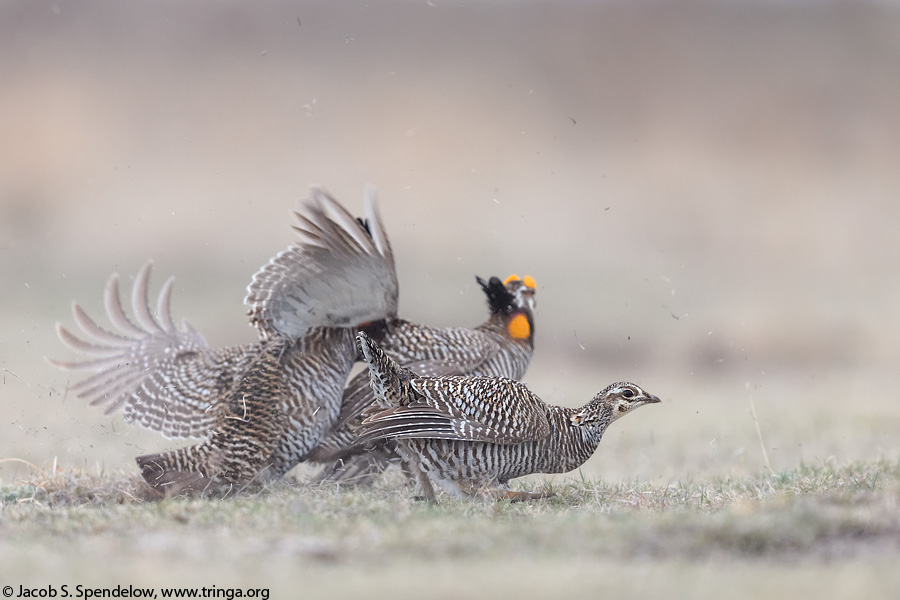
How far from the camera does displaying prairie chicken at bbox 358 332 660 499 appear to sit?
17.4ft

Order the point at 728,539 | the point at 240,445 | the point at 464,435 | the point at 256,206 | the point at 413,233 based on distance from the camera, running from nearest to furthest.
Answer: the point at 728,539, the point at 464,435, the point at 240,445, the point at 413,233, the point at 256,206

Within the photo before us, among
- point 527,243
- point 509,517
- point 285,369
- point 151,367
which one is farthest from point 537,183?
point 509,517

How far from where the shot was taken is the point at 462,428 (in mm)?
5285

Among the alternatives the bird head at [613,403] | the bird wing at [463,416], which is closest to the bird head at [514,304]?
the bird head at [613,403]

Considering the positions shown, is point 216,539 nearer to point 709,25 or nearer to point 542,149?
point 542,149

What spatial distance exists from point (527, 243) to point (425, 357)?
47.6 ft

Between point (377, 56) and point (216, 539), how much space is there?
28.8 meters

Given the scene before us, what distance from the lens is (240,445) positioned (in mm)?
5887

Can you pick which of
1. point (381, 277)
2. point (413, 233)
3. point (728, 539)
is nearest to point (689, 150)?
point (413, 233)

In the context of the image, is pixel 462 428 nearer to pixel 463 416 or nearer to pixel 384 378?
pixel 463 416

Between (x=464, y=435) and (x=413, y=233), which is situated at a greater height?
(x=413, y=233)

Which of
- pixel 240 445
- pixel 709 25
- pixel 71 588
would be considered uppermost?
pixel 709 25

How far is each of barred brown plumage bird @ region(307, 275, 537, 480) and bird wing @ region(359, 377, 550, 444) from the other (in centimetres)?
59

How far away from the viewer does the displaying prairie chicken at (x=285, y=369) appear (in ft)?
19.3
